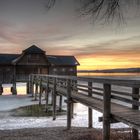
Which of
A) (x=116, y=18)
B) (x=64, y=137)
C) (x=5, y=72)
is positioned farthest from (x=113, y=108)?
(x=5, y=72)

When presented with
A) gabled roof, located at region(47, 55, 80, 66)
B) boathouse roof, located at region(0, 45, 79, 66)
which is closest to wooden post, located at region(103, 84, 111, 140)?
boathouse roof, located at region(0, 45, 79, 66)

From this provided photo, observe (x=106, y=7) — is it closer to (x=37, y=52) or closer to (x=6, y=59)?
(x=37, y=52)

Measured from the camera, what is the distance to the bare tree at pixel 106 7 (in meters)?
5.80

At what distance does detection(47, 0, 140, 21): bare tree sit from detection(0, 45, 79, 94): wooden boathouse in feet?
106

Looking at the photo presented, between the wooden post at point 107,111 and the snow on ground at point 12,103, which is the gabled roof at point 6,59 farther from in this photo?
the wooden post at point 107,111

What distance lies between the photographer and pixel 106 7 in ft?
19.9

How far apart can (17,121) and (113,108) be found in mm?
8362

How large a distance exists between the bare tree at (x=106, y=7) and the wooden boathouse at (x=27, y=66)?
106 feet

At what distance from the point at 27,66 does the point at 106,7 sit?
124ft

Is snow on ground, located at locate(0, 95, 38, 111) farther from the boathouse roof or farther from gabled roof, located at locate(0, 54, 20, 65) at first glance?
gabled roof, located at locate(0, 54, 20, 65)

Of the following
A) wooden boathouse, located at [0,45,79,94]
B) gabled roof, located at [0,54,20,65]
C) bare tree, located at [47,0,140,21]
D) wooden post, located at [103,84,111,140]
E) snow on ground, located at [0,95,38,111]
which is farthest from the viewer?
gabled roof, located at [0,54,20,65]

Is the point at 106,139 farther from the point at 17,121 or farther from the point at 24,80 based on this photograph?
the point at 24,80

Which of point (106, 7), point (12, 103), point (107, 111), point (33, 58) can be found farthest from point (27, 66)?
point (106, 7)

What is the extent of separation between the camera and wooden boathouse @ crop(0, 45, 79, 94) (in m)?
41.7
